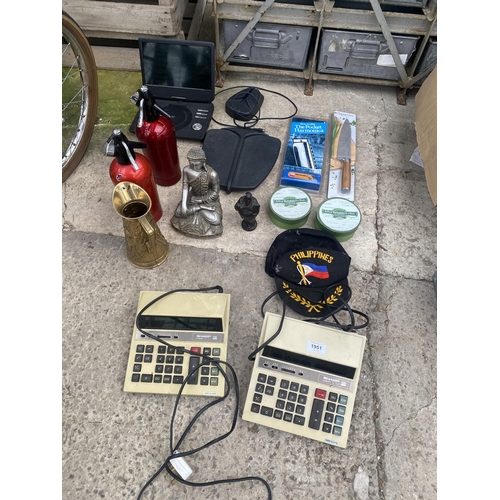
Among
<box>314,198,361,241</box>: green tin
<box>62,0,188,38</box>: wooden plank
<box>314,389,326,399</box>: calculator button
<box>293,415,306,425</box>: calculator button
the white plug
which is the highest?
<box>62,0,188,38</box>: wooden plank

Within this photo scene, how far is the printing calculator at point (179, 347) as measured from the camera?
38.9 inches

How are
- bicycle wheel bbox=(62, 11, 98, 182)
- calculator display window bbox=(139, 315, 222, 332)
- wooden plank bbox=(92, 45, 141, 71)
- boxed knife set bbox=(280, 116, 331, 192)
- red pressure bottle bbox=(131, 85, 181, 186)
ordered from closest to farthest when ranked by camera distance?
1. calculator display window bbox=(139, 315, 222, 332)
2. red pressure bottle bbox=(131, 85, 181, 186)
3. bicycle wheel bbox=(62, 11, 98, 182)
4. boxed knife set bbox=(280, 116, 331, 192)
5. wooden plank bbox=(92, 45, 141, 71)

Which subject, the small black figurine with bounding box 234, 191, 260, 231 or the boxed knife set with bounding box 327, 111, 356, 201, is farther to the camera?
the boxed knife set with bounding box 327, 111, 356, 201

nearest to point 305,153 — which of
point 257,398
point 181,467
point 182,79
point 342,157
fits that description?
point 342,157

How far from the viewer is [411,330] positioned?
3.77 feet

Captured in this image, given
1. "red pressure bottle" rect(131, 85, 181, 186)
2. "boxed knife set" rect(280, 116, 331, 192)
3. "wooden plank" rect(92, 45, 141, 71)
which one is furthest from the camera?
"wooden plank" rect(92, 45, 141, 71)

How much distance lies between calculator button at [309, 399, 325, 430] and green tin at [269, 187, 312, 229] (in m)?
0.57

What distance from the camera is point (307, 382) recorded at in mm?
948

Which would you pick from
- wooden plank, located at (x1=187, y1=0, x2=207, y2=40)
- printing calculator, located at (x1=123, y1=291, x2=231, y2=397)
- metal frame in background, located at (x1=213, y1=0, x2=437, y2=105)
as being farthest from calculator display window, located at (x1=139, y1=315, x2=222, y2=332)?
wooden plank, located at (x1=187, y1=0, x2=207, y2=40)

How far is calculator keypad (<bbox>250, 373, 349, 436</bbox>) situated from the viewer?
36.4 inches

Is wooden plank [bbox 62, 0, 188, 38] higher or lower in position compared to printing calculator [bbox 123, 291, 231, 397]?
higher

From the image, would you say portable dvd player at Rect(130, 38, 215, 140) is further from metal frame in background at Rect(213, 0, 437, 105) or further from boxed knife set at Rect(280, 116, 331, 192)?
boxed knife set at Rect(280, 116, 331, 192)

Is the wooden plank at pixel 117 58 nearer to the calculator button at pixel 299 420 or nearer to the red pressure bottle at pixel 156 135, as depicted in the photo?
the red pressure bottle at pixel 156 135

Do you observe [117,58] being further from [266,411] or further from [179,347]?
[266,411]
